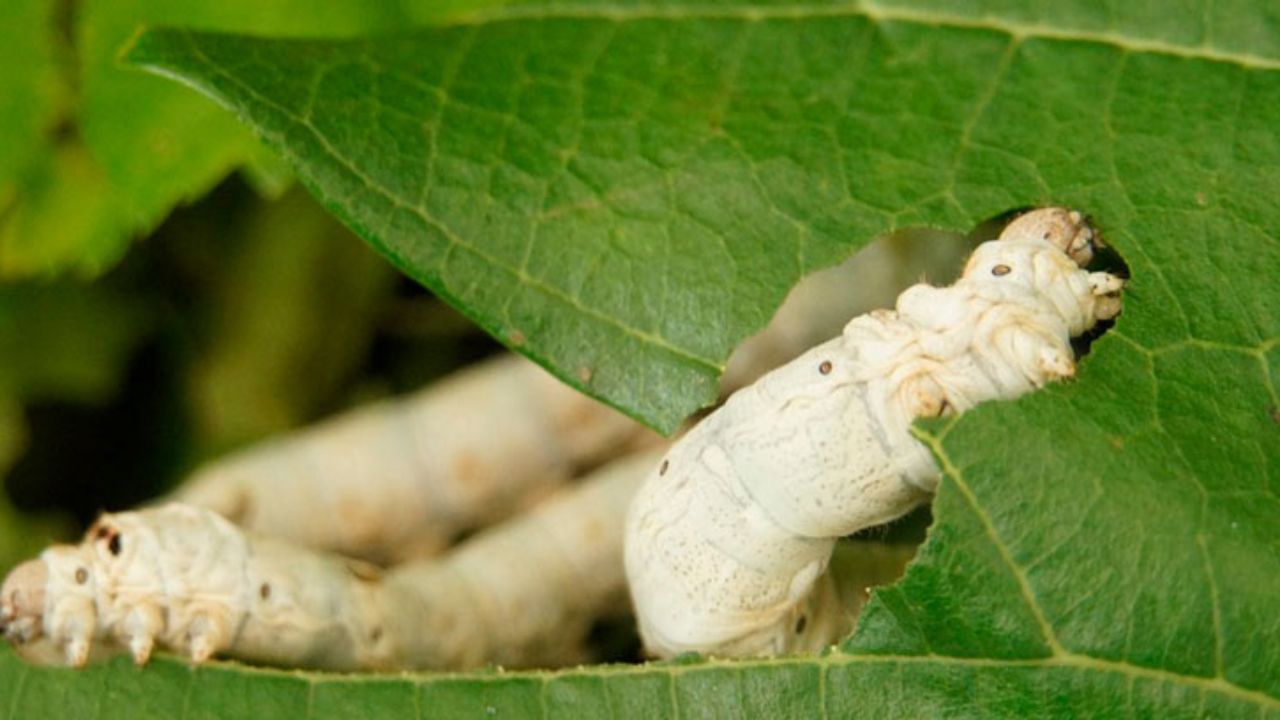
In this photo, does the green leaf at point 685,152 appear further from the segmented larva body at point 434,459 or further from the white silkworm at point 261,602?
the segmented larva body at point 434,459

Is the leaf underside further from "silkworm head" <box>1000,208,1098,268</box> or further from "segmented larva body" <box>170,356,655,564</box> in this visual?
"segmented larva body" <box>170,356,655,564</box>

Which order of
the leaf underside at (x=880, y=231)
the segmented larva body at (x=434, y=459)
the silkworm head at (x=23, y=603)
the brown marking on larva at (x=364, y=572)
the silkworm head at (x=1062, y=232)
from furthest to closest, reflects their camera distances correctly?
the segmented larva body at (x=434, y=459), the brown marking on larva at (x=364, y=572), the silkworm head at (x=23, y=603), the silkworm head at (x=1062, y=232), the leaf underside at (x=880, y=231)

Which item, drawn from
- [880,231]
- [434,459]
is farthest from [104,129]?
[880,231]

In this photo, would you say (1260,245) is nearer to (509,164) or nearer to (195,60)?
(509,164)

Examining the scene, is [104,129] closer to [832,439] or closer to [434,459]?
[434,459]

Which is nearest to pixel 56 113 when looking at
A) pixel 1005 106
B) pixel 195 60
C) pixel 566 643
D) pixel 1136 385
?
pixel 195 60

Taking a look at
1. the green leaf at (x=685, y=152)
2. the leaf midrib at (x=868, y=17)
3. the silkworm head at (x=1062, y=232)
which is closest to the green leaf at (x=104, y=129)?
the leaf midrib at (x=868, y=17)

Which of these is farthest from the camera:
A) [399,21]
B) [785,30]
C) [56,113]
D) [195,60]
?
Answer: [56,113]
